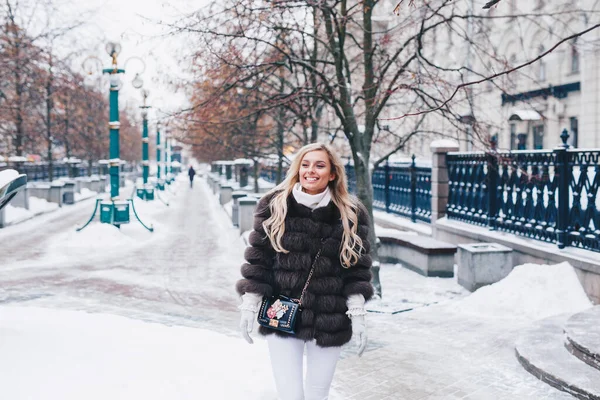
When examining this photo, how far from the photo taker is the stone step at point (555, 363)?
532 cm

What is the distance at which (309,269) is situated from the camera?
146 inches

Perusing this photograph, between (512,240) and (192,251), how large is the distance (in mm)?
7218

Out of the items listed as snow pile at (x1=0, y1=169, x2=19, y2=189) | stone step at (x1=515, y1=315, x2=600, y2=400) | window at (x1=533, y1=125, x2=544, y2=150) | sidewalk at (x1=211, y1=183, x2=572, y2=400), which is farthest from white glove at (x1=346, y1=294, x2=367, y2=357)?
window at (x1=533, y1=125, x2=544, y2=150)

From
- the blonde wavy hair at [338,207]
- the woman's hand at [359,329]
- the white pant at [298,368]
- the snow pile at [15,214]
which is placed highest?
the blonde wavy hair at [338,207]

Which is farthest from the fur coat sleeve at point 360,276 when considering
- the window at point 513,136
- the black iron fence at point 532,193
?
the window at point 513,136

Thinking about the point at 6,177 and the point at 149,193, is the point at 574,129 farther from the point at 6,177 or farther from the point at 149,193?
the point at 6,177

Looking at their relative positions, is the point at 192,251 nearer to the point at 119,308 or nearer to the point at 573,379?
the point at 119,308

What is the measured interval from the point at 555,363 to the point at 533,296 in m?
2.61

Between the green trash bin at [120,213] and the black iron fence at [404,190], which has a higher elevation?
the black iron fence at [404,190]

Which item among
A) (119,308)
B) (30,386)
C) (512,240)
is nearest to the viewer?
(30,386)

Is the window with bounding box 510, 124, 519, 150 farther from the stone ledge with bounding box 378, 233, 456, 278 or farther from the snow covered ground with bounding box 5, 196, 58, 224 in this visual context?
the stone ledge with bounding box 378, 233, 456, 278

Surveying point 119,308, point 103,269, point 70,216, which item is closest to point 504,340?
point 119,308

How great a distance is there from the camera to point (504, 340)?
22.9 feet

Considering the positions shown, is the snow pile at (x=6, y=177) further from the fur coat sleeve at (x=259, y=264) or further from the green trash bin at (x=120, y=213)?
the green trash bin at (x=120, y=213)
